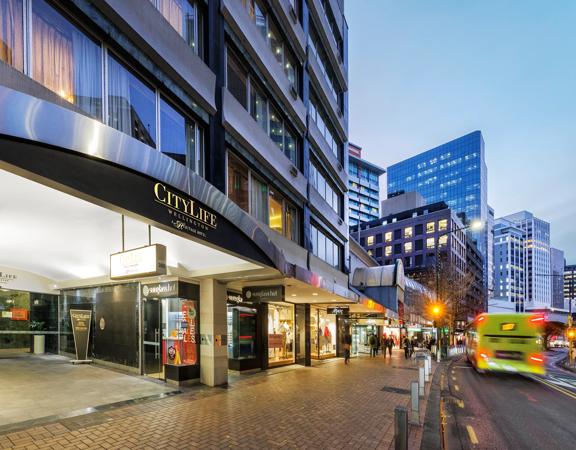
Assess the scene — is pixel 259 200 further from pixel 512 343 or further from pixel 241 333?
pixel 512 343

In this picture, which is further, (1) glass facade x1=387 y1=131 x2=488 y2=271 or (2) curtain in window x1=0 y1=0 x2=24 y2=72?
(1) glass facade x1=387 y1=131 x2=488 y2=271

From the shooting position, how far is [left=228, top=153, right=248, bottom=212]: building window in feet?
45.1

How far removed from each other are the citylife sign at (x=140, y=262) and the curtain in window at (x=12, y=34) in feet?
12.5

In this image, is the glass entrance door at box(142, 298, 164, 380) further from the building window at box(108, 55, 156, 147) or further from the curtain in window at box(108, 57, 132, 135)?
the curtain in window at box(108, 57, 132, 135)

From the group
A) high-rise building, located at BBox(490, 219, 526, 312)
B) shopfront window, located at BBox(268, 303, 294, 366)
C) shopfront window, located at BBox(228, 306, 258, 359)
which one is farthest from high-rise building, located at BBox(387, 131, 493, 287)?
shopfront window, located at BBox(228, 306, 258, 359)

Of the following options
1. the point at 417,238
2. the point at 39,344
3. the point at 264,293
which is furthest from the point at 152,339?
the point at 417,238

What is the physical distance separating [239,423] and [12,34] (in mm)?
8687

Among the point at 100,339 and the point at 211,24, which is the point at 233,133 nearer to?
the point at 211,24

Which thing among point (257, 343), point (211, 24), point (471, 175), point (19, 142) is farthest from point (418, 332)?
point (471, 175)

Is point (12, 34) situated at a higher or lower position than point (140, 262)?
higher

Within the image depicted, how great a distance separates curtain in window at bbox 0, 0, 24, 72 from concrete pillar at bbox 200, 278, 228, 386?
27.2 feet

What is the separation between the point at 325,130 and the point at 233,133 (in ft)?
50.3

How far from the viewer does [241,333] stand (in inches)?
655

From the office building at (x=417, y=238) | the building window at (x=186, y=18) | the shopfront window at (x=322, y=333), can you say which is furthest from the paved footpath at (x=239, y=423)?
the office building at (x=417, y=238)
